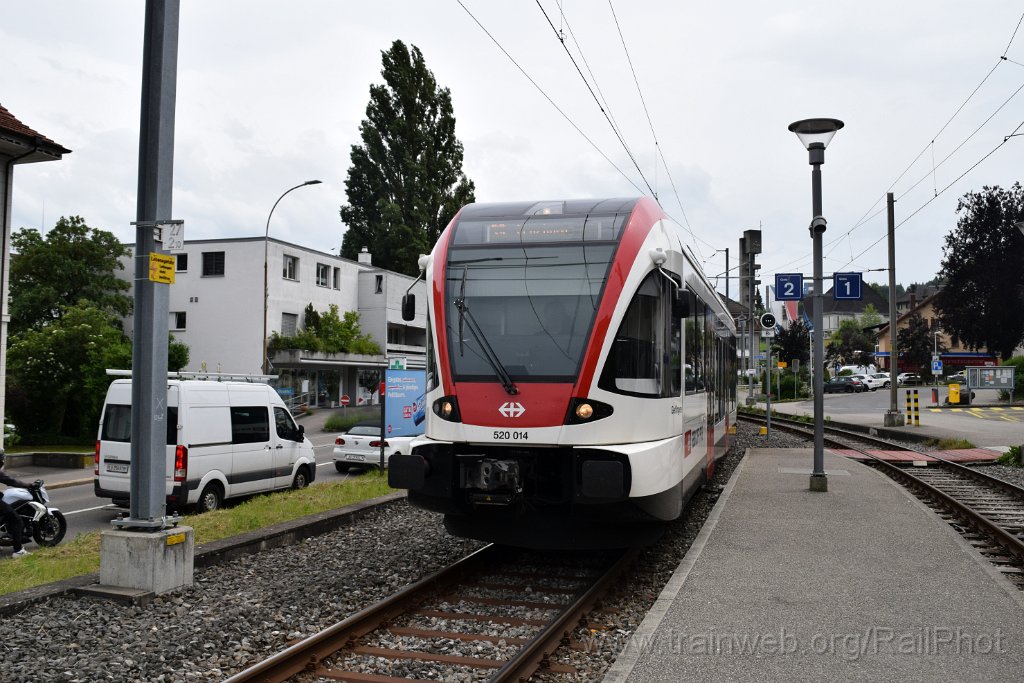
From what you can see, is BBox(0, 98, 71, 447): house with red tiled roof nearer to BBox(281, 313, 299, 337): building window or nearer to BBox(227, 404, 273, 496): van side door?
BBox(227, 404, 273, 496): van side door

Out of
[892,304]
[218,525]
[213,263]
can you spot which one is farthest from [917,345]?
[218,525]

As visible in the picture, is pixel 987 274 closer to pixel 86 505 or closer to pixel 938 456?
pixel 938 456

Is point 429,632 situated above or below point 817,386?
below

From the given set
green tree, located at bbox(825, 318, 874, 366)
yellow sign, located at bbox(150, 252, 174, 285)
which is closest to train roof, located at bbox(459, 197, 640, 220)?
yellow sign, located at bbox(150, 252, 174, 285)

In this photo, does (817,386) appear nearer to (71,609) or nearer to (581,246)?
(581,246)

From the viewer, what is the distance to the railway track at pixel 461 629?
539cm

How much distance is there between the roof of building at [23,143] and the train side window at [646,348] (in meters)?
16.0

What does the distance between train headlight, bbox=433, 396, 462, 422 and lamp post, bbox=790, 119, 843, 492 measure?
6.79m

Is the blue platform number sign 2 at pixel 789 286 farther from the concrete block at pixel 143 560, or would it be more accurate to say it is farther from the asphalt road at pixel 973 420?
the concrete block at pixel 143 560

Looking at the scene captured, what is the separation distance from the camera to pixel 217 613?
6.60 m

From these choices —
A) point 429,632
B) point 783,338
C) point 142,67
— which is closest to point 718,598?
point 429,632

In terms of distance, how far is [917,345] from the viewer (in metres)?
73.5

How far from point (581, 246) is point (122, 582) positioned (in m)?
4.63

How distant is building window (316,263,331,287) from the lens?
48844 mm
